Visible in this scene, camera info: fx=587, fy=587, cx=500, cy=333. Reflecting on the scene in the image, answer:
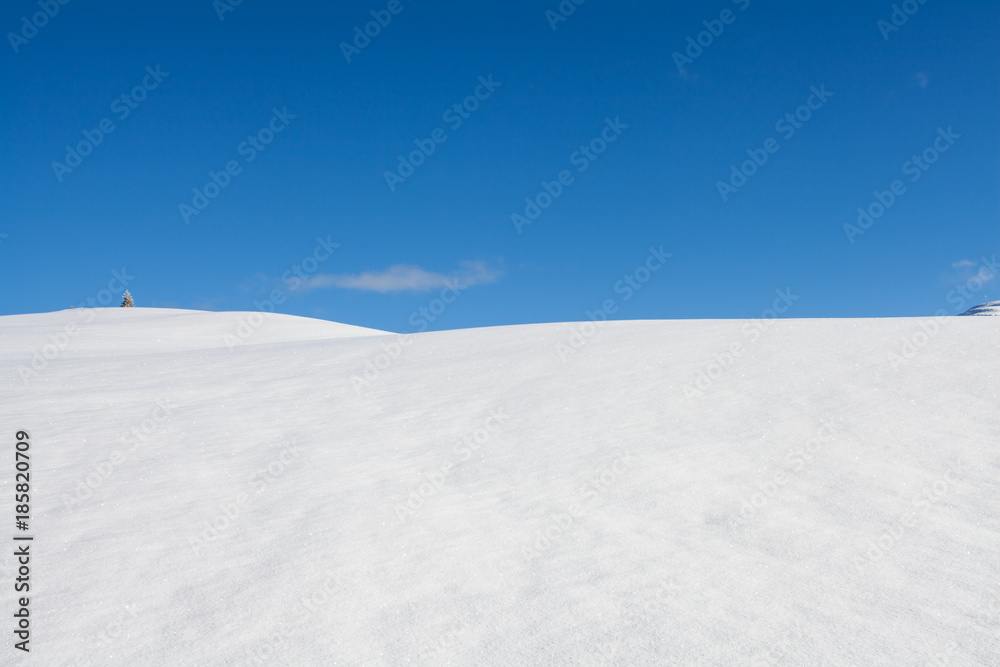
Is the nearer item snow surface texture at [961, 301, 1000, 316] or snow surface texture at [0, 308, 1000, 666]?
snow surface texture at [0, 308, 1000, 666]

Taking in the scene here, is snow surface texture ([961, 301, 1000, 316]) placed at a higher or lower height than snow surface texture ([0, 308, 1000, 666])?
higher

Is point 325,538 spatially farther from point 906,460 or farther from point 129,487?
point 906,460

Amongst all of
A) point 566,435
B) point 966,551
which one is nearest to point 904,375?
point 966,551

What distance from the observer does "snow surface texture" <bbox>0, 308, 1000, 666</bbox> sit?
11.2 feet

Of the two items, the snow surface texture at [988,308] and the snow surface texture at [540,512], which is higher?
the snow surface texture at [988,308]

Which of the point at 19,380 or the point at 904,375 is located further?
the point at 19,380

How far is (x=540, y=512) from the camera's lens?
4672 millimetres

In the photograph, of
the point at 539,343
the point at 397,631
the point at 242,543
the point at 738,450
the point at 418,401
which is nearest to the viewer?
the point at 397,631

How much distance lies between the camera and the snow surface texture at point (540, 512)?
3.40m

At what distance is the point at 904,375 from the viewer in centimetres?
666

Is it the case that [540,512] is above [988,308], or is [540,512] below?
below

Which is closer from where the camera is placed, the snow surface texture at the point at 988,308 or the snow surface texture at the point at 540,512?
the snow surface texture at the point at 540,512

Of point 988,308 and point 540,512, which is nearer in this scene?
point 540,512

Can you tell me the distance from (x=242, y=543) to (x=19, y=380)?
6755mm
